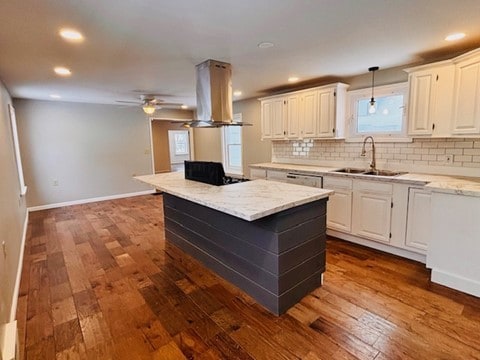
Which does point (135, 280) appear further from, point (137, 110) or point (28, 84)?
point (137, 110)

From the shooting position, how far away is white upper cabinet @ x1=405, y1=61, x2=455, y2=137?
2686 millimetres

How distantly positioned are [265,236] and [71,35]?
2301mm

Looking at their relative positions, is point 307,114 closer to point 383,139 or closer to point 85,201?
point 383,139

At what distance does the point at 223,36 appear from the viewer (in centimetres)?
224

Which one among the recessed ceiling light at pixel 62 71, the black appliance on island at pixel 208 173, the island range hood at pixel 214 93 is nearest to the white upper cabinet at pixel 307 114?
the island range hood at pixel 214 93

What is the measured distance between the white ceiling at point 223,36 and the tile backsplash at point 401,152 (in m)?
1.00

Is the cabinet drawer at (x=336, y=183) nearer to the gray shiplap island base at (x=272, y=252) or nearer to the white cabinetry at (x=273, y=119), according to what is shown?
the gray shiplap island base at (x=272, y=252)

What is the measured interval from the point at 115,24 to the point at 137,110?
4.77m

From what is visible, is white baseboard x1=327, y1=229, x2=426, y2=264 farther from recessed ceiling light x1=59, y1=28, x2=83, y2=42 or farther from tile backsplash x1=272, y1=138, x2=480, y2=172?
recessed ceiling light x1=59, y1=28, x2=83, y2=42

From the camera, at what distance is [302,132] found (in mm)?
4180

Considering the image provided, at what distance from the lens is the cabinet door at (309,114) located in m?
3.94

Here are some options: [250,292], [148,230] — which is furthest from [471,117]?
[148,230]

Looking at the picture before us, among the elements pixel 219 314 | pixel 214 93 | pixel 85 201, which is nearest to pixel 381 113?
pixel 214 93

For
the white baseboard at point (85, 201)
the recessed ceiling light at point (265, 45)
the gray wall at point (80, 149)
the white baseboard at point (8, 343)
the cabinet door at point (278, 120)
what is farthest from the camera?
the white baseboard at point (85, 201)
